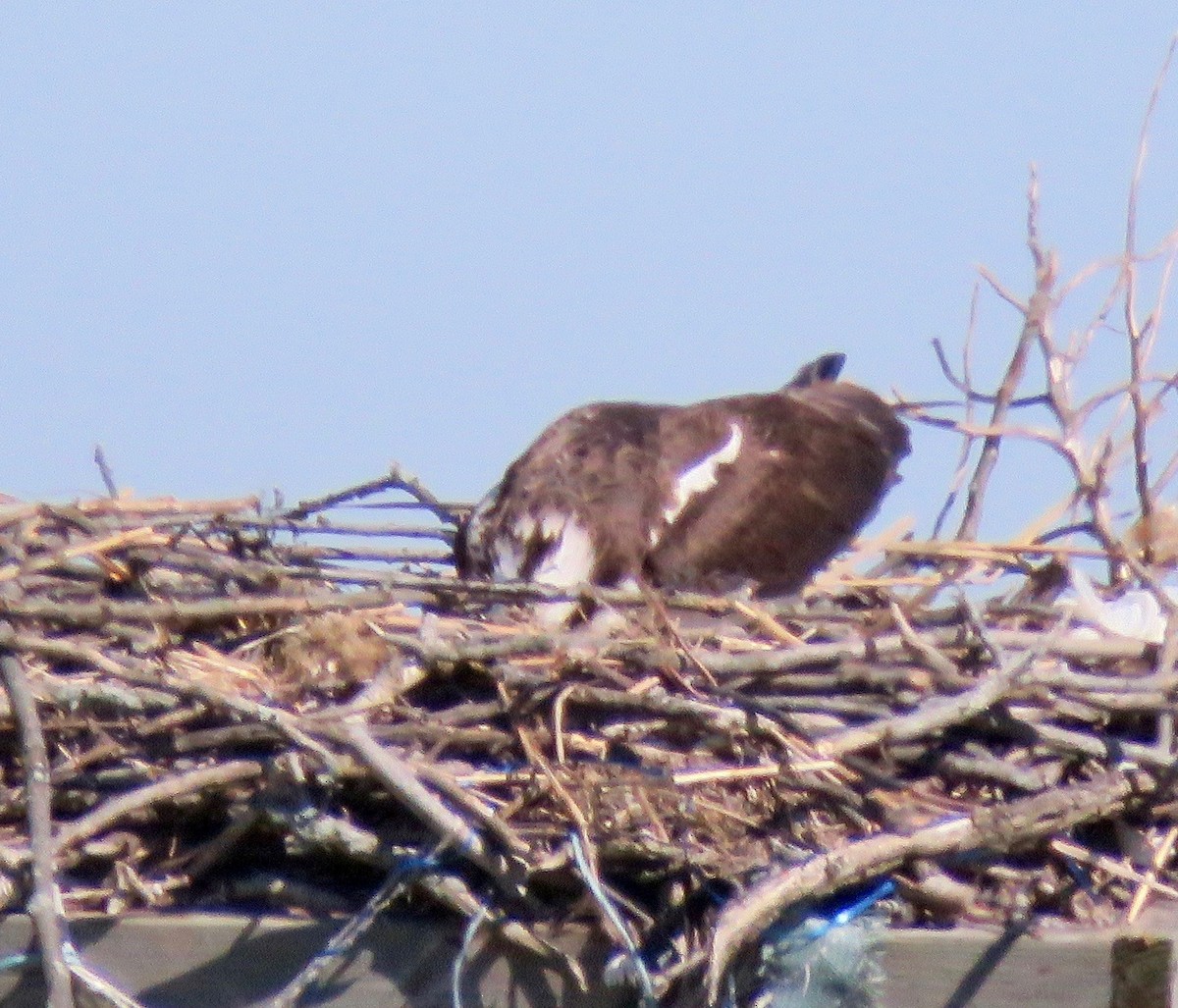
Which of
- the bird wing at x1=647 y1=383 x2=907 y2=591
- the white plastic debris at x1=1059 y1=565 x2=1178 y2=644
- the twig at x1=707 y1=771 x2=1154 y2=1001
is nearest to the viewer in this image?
the twig at x1=707 y1=771 x2=1154 y2=1001

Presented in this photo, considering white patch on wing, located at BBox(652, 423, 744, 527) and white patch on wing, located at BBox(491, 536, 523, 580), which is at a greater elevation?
white patch on wing, located at BBox(652, 423, 744, 527)

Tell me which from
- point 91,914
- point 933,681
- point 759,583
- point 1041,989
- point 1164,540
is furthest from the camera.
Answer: point 759,583

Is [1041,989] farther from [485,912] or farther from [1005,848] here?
[485,912]

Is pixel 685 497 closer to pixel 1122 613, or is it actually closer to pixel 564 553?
pixel 564 553

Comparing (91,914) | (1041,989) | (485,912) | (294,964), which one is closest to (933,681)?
(1041,989)

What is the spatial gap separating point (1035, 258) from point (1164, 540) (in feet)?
2.07

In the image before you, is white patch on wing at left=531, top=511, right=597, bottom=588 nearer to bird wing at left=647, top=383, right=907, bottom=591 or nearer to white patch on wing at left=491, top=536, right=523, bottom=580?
white patch on wing at left=491, top=536, right=523, bottom=580

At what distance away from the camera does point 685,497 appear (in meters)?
4.62

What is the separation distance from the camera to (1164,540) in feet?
12.9

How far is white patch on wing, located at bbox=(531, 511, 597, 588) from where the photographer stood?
4281mm

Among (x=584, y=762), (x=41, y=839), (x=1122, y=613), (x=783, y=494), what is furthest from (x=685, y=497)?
(x=41, y=839)

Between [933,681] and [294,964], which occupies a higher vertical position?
[933,681]

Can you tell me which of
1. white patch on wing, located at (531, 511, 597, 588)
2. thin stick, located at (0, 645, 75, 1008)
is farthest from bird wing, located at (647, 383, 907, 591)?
thin stick, located at (0, 645, 75, 1008)

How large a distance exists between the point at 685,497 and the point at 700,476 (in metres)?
0.09
